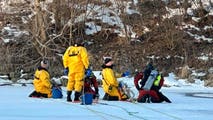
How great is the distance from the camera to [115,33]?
33938 millimetres

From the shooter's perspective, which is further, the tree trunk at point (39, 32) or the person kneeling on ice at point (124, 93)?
the tree trunk at point (39, 32)

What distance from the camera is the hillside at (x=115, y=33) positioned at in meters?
29.8

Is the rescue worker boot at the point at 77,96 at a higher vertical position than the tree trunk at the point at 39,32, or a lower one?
lower

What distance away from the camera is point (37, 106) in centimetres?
1320

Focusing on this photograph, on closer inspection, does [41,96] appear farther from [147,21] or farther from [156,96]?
[147,21]

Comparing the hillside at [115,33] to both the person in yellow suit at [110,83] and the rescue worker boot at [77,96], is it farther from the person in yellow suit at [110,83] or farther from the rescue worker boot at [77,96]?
the rescue worker boot at [77,96]

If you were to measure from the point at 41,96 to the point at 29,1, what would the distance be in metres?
18.9

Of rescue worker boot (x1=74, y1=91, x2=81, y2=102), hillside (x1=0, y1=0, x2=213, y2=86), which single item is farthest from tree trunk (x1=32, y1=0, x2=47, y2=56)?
rescue worker boot (x1=74, y1=91, x2=81, y2=102)

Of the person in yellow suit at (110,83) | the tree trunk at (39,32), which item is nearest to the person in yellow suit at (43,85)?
the person in yellow suit at (110,83)

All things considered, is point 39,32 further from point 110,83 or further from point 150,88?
point 150,88

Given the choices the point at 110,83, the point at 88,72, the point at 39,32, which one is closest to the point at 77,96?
the point at 88,72

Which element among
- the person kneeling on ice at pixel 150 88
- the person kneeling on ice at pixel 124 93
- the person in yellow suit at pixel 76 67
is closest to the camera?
the person in yellow suit at pixel 76 67

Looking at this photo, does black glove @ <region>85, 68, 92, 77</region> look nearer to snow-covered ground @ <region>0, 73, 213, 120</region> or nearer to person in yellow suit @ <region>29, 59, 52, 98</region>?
snow-covered ground @ <region>0, 73, 213, 120</region>

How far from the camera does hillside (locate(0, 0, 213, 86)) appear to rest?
1173 inches
